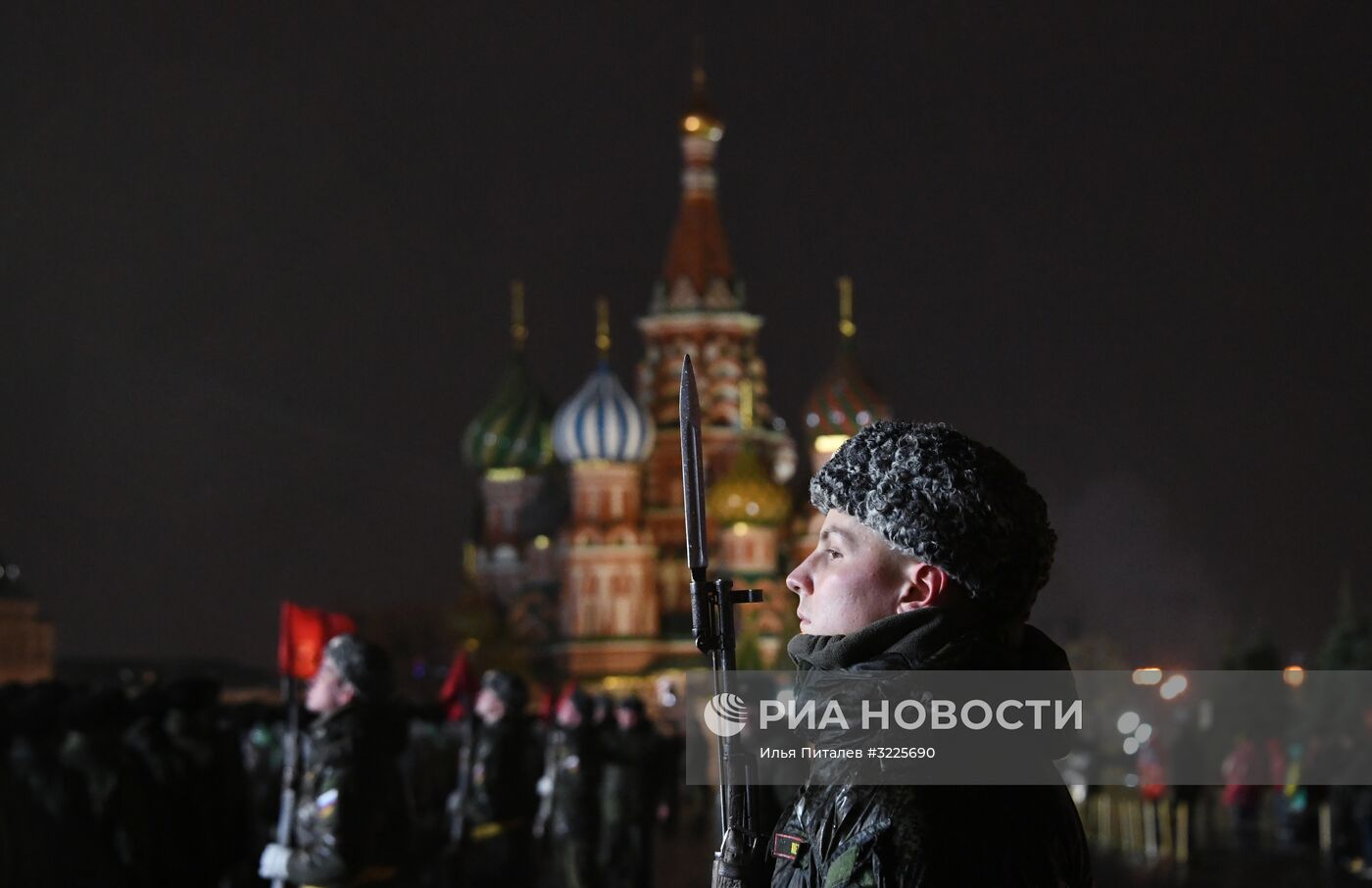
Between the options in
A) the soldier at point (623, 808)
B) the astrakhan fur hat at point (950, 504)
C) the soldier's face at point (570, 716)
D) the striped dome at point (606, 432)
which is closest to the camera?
the astrakhan fur hat at point (950, 504)

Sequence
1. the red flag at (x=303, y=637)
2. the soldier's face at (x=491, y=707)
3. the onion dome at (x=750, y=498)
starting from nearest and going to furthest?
the red flag at (x=303, y=637), the soldier's face at (x=491, y=707), the onion dome at (x=750, y=498)

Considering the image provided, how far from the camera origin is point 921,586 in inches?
121

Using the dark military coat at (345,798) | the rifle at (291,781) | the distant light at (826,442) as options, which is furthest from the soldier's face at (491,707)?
the distant light at (826,442)

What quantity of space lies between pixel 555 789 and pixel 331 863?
822cm

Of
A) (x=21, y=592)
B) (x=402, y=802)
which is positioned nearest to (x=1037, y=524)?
(x=402, y=802)

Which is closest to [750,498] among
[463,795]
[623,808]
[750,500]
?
[750,500]

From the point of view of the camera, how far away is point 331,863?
714cm

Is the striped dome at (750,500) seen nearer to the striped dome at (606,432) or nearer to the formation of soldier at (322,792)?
the striped dome at (606,432)

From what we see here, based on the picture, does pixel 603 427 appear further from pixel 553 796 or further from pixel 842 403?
pixel 553 796

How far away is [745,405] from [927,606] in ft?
265

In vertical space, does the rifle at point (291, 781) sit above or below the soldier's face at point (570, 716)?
below

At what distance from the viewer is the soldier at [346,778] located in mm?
7223

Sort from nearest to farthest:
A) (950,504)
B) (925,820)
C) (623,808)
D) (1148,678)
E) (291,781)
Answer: (925,820), (950,504), (291,781), (623,808), (1148,678)

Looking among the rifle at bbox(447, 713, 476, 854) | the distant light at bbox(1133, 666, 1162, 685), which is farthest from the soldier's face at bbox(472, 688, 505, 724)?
the distant light at bbox(1133, 666, 1162, 685)
